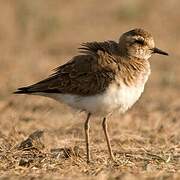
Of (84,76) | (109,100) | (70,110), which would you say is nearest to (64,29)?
(70,110)

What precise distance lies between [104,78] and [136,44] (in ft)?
2.72

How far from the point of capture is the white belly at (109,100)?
7.40 meters

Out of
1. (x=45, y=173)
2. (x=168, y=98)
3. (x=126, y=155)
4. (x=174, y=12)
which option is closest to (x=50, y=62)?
(x=168, y=98)

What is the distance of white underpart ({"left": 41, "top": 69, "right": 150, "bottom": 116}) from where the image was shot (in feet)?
24.3

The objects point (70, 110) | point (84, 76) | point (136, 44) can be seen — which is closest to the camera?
point (84, 76)

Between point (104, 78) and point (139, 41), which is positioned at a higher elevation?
point (139, 41)

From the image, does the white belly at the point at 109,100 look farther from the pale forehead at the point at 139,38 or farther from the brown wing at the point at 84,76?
the pale forehead at the point at 139,38

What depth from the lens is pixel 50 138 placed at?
901 centimetres

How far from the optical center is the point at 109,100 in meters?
7.40

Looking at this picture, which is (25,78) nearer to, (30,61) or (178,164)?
(30,61)

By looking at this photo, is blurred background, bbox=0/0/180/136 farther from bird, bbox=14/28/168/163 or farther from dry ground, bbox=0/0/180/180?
bird, bbox=14/28/168/163

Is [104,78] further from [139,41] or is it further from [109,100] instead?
[139,41]

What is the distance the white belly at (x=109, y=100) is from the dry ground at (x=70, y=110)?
0.55 meters

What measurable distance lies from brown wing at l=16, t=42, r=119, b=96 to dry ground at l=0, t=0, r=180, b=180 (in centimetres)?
66
